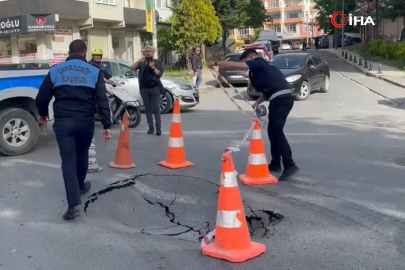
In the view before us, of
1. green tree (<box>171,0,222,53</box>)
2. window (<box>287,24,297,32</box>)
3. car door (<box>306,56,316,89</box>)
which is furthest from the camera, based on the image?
window (<box>287,24,297,32</box>)

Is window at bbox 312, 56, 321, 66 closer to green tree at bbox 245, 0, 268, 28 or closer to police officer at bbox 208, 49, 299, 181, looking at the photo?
police officer at bbox 208, 49, 299, 181

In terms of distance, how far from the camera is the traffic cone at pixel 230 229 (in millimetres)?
4637

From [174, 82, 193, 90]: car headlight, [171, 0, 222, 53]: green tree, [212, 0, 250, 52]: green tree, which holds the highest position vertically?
[212, 0, 250, 52]: green tree

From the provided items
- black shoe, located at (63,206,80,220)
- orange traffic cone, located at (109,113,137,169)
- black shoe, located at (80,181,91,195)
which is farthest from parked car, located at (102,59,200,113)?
black shoe, located at (63,206,80,220)

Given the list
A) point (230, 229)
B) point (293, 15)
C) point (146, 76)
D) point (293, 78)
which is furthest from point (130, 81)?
point (293, 15)

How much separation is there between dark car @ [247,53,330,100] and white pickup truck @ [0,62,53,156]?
31.8 feet

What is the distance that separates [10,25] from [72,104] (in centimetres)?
2350

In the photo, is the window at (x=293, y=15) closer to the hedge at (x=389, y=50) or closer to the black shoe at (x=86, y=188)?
the hedge at (x=389, y=50)

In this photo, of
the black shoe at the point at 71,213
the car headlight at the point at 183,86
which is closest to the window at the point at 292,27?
the car headlight at the point at 183,86

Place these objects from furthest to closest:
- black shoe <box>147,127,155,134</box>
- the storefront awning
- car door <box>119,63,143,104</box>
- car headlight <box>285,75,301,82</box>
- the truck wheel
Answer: the storefront awning
car headlight <box>285,75,301,82</box>
car door <box>119,63,143,104</box>
black shoe <box>147,127,155,134</box>
the truck wheel

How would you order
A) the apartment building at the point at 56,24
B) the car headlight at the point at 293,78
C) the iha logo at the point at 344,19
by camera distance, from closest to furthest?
the car headlight at the point at 293,78 → the apartment building at the point at 56,24 → the iha logo at the point at 344,19

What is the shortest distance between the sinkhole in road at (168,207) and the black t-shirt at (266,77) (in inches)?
57.7

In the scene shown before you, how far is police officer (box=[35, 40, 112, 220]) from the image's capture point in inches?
219

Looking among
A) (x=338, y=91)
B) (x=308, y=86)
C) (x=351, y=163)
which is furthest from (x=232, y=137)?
(x=338, y=91)
